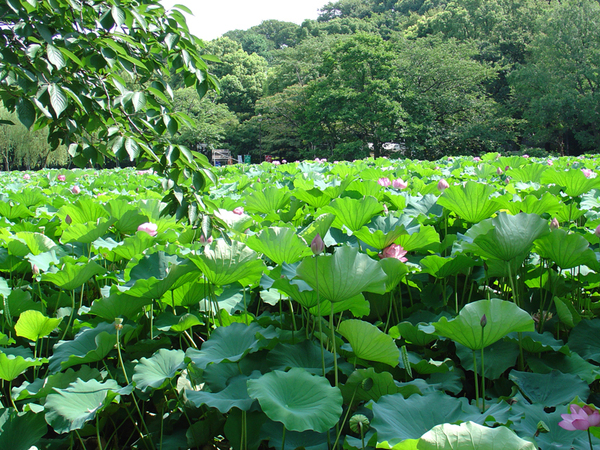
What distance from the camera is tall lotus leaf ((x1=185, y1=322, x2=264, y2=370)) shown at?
79cm

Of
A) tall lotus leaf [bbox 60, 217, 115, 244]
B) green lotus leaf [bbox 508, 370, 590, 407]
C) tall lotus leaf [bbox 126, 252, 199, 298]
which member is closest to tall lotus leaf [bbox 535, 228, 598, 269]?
green lotus leaf [bbox 508, 370, 590, 407]

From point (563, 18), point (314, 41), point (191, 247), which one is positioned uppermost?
point (314, 41)

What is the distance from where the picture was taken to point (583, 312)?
1073 millimetres

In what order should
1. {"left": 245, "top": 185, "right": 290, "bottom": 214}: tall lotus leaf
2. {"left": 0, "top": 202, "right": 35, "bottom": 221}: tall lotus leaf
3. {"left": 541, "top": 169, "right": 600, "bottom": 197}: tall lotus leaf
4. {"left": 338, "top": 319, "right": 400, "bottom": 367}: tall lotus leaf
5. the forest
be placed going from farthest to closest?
the forest
{"left": 0, "top": 202, "right": 35, "bottom": 221}: tall lotus leaf
{"left": 245, "top": 185, "right": 290, "bottom": 214}: tall lotus leaf
{"left": 541, "top": 169, "right": 600, "bottom": 197}: tall lotus leaf
{"left": 338, "top": 319, "right": 400, "bottom": 367}: tall lotus leaf

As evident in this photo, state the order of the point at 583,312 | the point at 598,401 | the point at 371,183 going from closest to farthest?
the point at 598,401, the point at 583,312, the point at 371,183

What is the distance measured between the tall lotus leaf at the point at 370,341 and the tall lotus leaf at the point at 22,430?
23.7 inches

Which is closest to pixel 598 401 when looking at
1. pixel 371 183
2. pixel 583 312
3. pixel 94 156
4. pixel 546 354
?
pixel 546 354

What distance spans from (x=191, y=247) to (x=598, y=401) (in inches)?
40.6

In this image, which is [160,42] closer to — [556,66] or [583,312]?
[583,312]

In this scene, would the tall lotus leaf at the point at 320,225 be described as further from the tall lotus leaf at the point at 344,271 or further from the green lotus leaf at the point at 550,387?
the green lotus leaf at the point at 550,387

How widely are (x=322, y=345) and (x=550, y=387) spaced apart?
43cm

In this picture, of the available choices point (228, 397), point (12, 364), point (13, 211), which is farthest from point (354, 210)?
point (13, 211)

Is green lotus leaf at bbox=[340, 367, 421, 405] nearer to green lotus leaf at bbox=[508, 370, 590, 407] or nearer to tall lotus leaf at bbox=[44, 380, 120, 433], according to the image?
green lotus leaf at bbox=[508, 370, 590, 407]

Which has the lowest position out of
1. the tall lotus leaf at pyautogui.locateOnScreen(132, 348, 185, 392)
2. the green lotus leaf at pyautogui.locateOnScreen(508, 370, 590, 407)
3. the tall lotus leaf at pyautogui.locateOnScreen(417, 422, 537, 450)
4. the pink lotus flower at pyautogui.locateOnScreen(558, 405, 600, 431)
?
the green lotus leaf at pyautogui.locateOnScreen(508, 370, 590, 407)
